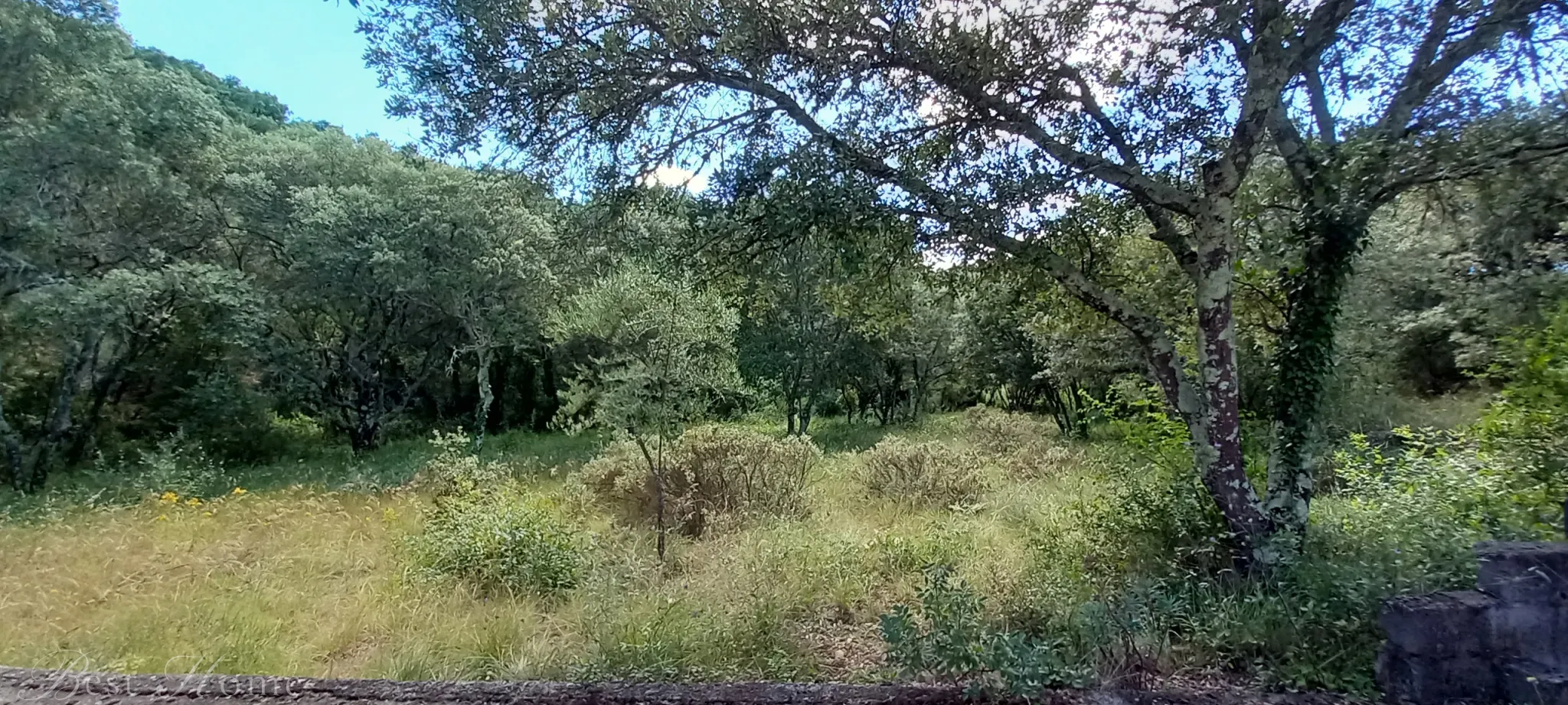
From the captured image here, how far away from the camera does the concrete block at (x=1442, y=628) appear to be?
2.87m

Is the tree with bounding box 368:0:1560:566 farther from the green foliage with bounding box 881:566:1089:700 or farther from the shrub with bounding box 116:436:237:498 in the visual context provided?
the shrub with bounding box 116:436:237:498

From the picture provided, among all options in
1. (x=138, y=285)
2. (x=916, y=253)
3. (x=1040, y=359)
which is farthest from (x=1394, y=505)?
(x=138, y=285)

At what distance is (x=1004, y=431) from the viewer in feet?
40.3

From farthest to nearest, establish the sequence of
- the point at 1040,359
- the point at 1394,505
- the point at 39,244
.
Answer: the point at 1040,359 < the point at 39,244 < the point at 1394,505

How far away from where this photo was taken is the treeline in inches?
199

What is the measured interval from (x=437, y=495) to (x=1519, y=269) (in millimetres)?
9556

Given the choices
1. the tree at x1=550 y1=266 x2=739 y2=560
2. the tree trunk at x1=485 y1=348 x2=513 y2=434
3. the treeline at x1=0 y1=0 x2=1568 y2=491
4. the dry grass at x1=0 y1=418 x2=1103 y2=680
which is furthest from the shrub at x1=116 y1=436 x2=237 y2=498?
the tree trunk at x1=485 y1=348 x2=513 y2=434

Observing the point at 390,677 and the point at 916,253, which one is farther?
the point at 916,253

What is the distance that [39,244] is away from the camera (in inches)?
378

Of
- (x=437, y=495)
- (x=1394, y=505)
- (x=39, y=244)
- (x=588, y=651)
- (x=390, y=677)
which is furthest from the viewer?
(x=39, y=244)

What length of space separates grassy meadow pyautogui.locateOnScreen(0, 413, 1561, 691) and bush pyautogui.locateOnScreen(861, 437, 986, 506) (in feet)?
2.41

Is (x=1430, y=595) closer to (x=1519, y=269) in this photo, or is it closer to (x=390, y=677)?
(x=1519, y=269)

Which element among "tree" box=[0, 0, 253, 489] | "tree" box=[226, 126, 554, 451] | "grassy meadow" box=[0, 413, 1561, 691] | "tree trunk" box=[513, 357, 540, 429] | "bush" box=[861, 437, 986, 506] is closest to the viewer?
"grassy meadow" box=[0, 413, 1561, 691]

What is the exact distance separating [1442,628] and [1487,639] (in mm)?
233
